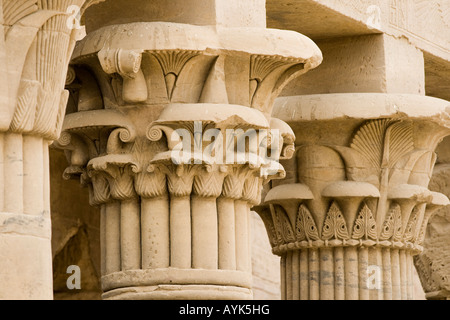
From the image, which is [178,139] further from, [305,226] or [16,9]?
[305,226]

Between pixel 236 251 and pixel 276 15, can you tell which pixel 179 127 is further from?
pixel 276 15

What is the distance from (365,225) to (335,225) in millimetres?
211

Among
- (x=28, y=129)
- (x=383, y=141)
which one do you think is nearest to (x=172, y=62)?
(x=28, y=129)

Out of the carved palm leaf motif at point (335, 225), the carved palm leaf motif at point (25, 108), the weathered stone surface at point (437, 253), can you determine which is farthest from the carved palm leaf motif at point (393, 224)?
the carved palm leaf motif at point (25, 108)

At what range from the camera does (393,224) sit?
1065cm

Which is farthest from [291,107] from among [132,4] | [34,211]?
[34,211]

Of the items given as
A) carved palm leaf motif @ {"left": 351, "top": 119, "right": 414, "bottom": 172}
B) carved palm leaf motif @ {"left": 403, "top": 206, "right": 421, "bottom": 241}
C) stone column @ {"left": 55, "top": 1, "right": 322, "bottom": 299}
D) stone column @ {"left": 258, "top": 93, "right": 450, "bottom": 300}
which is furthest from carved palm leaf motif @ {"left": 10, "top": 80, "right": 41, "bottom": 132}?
carved palm leaf motif @ {"left": 403, "top": 206, "right": 421, "bottom": 241}

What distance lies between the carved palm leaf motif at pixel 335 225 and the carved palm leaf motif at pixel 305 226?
0.10 metres

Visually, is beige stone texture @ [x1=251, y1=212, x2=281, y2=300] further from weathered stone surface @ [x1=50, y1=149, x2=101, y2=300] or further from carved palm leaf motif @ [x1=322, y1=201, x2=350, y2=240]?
carved palm leaf motif @ [x1=322, y1=201, x2=350, y2=240]

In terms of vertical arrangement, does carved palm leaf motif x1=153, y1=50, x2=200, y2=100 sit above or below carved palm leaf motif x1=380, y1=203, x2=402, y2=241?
above

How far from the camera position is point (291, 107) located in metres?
10.3

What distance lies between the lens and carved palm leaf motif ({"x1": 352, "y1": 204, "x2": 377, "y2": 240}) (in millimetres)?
10555

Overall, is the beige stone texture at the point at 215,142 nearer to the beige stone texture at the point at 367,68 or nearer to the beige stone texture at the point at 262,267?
the beige stone texture at the point at 367,68
